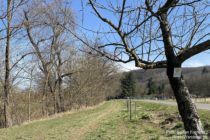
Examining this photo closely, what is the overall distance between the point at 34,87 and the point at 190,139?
28535 mm

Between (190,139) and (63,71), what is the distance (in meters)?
35.8

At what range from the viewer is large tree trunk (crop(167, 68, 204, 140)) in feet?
18.1

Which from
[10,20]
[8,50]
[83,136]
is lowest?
[83,136]

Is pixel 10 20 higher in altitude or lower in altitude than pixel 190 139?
higher

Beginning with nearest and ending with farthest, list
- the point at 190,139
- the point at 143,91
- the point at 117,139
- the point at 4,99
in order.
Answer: the point at 190,139 → the point at 117,139 → the point at 4,99 → the point at 143,91

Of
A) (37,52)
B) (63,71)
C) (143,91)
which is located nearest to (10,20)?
(37,52)

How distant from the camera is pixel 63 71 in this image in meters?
40.8

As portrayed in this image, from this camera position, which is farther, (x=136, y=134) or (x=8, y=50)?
(x=8, y=50)

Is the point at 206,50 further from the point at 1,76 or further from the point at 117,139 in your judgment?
the point at 1,76

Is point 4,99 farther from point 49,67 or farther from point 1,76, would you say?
point 49,67

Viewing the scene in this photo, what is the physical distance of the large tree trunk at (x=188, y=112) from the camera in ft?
18.1

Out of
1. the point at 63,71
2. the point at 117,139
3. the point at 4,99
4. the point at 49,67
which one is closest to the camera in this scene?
the point at 117,139

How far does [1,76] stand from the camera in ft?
92.6

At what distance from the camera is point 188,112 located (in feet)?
18.3
